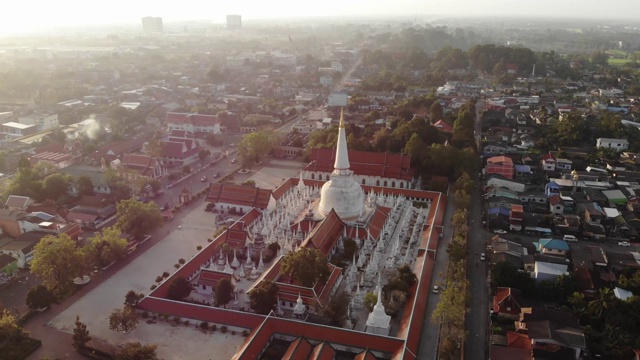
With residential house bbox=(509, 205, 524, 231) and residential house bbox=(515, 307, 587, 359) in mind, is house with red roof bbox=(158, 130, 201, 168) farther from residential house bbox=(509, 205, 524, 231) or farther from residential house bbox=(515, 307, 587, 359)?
residential house bbox=(515, 307, 587, 359)

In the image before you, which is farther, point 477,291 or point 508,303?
point 477,291

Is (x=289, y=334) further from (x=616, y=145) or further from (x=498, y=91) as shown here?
(x=498, y=91)

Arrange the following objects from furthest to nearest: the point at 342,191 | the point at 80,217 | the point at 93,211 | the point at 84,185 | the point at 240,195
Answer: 1. the point at 84,185
2. the point at 240,195
3. the point at 93,211
4. the point at 80,217
5. the point at 342,191

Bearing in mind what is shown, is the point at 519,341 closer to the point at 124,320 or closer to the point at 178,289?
the point at 178,289

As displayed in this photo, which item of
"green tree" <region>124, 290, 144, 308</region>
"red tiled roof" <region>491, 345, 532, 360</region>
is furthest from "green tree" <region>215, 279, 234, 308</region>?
"red tiled roof" <region>491, 345, 532, 360</region>

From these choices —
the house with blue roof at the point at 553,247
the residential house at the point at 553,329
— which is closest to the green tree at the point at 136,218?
the residential house at the point at 553,329

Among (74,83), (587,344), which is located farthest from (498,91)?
(74,83)

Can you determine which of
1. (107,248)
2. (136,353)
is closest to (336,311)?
(136,353)
